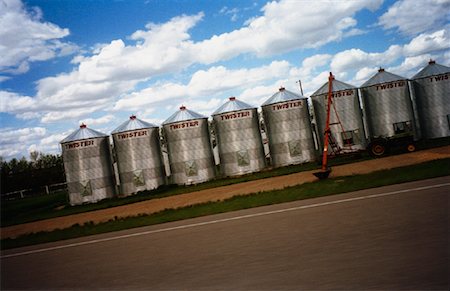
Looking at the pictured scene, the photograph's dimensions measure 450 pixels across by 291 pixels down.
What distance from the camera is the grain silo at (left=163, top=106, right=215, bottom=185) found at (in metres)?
30.3

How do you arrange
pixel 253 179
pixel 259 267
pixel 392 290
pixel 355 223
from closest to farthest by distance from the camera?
pixel 392 290 → pixel 259 267 → pixel 355 223 → pixel 253 179

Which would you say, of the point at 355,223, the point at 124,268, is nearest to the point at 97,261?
the point at 124,268

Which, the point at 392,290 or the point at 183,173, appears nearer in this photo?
the point at 392,290

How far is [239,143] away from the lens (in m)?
30.8

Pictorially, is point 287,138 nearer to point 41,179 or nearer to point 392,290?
point 392,290

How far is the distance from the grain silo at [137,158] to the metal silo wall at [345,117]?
15.4m

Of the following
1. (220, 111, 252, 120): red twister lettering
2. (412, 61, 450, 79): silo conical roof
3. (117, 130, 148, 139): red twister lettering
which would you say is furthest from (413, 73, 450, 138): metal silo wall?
(117, 130, 148, 139): red twister lettering

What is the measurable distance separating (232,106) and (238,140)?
3327 mm

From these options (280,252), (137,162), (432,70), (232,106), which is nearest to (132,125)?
(137,162)

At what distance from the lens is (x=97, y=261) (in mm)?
10164

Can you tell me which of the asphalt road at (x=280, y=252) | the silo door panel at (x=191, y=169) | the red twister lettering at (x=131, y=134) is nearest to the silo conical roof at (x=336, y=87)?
the silo door panel at (x=191, y=169)

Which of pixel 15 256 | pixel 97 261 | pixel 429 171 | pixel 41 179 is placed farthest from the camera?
pixel 41 179

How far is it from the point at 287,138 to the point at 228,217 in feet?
60.3

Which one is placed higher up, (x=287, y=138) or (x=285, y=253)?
(x=287, y=138)
